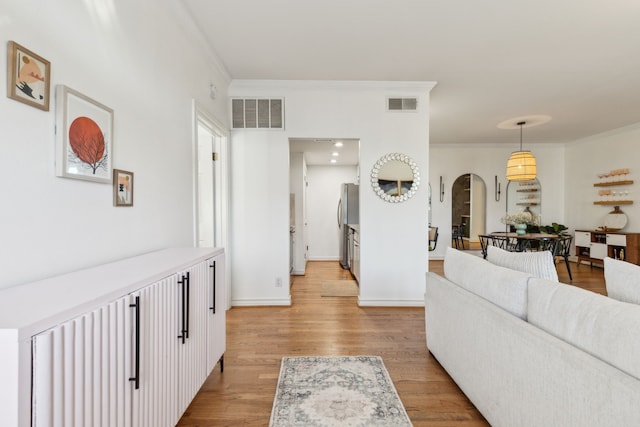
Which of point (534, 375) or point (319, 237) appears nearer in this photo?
point (534, 375)

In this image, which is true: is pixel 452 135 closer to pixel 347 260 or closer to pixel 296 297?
pixel 347 260

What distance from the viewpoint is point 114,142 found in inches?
64.1

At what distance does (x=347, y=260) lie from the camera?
20.9 ft

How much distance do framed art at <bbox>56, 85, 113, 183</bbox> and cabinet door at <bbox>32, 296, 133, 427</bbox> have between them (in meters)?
0.65

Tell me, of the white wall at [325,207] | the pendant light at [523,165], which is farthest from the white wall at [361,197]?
the white wall at [325,207]

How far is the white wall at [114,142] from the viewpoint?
43.6 inches

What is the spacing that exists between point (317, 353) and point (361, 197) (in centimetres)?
192

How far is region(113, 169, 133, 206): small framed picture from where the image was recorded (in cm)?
163

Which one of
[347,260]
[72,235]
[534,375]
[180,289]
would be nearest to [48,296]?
[72,235]

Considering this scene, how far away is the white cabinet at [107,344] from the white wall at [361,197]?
6.65 feet

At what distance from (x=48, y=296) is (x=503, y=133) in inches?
283

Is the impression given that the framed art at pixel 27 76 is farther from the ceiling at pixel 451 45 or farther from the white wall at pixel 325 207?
the white wall at pixel 325 207

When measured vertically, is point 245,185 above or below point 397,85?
below

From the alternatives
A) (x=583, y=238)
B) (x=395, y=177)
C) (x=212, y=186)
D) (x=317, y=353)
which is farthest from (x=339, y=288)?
(x=583, y=238)
